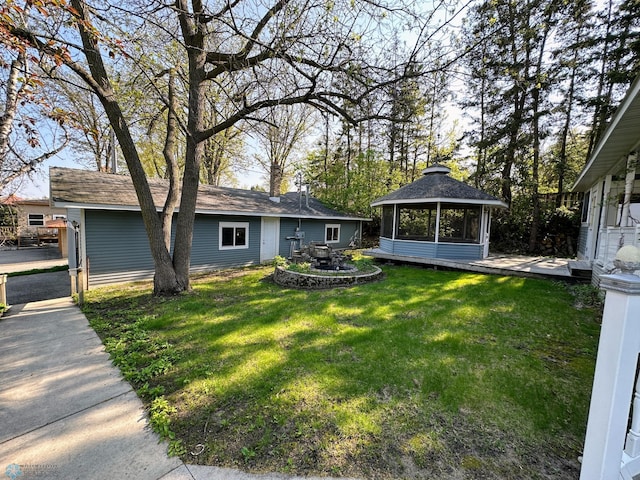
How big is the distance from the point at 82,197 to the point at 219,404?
738 cm

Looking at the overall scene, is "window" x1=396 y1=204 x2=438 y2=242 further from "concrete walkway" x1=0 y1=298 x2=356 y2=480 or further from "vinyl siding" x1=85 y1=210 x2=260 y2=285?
"concrete walkway" x1=0 y1=298 x2=356 y2=480

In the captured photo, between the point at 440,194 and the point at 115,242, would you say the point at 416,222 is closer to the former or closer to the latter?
the point at 440,194

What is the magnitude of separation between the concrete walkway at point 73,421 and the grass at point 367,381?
15 cm

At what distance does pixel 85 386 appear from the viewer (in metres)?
3.10

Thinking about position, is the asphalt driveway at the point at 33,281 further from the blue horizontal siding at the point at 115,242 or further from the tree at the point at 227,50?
the tree at the point at 227,50

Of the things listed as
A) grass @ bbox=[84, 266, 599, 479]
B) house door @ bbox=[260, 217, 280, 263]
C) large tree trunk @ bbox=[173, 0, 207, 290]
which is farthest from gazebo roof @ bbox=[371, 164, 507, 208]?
large tree trunk @ bbox=[173, 0, 207, 290]

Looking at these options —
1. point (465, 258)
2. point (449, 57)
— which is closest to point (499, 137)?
point (465, 258)

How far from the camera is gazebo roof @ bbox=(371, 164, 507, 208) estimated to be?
9.39 metres

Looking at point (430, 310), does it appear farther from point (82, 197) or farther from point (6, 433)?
point (82, 197)

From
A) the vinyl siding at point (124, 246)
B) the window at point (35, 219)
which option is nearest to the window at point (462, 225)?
the vinyl siding at point (124, 246)

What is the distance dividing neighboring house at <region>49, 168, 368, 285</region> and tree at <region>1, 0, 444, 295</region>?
7.97ft

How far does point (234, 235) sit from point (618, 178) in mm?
11287

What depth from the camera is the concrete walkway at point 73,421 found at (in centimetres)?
201

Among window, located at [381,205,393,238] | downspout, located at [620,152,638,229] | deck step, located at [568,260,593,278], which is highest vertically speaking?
downspout, located at [620,152,638,229]
